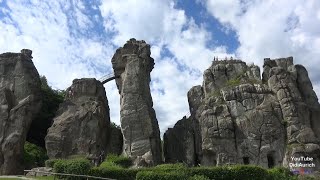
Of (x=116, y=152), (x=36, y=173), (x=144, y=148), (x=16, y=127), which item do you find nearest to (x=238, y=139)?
(x=144, y=148)

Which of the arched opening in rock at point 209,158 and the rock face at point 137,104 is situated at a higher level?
the rock face at point 137,104

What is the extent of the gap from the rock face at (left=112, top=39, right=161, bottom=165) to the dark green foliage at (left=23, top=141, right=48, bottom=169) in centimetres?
1201

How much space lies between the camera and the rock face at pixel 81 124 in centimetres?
5509

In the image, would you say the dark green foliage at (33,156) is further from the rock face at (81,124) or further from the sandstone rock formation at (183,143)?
the sandstone rock formation at (183,143)

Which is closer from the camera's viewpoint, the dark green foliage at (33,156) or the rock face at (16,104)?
the rock face at (16,104)

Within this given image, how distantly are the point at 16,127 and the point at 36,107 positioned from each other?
16.6 feet

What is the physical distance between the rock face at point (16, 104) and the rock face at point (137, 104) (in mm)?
12923

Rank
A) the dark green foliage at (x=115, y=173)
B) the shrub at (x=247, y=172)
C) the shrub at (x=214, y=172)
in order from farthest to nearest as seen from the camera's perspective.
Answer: the shrub at (x=247, y=172) → the shrub at (x=214, y=172) → the dark green foliage at (x=115, y=173)

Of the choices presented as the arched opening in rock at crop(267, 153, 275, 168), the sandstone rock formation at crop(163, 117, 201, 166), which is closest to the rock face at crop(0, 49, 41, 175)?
the sandstone rock formation at crop(163, 117, 201, 166)

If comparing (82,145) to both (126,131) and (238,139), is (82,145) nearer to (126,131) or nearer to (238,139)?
(126,131)

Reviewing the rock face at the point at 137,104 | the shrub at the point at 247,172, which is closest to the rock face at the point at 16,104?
the rock face at the point at 137,104

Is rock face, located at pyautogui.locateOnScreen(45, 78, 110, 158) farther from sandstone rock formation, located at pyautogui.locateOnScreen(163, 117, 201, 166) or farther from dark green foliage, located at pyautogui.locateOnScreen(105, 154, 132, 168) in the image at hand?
sandstone rock formation, located at pyautogui.locateOnScreen(163, 117, 201, 166)

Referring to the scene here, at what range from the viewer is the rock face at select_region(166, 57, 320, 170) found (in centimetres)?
5291

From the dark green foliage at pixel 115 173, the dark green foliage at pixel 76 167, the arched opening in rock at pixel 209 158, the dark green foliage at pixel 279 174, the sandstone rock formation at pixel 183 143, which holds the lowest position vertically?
the dark green foliage at pixel 279 174
